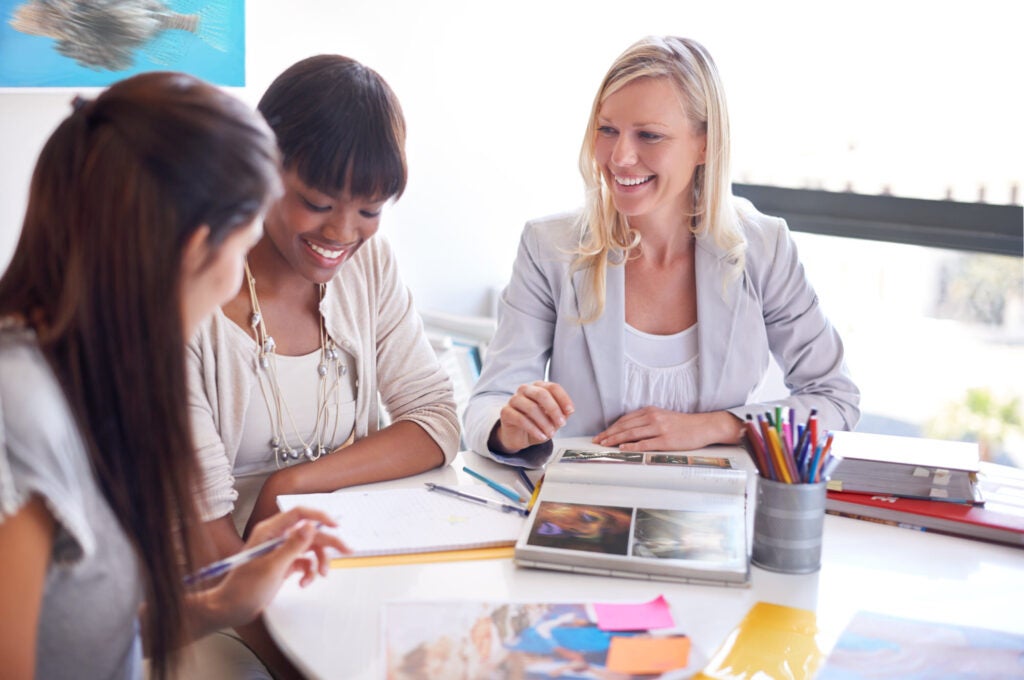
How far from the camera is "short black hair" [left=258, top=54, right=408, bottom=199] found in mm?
1323

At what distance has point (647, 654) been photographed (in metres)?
0.98

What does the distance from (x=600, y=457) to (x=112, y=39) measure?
5.04 ft

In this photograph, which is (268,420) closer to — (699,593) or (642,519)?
(642,519)

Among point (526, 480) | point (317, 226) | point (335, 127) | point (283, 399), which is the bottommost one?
point (526, 480)

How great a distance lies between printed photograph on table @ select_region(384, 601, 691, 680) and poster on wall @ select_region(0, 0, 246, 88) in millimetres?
1653

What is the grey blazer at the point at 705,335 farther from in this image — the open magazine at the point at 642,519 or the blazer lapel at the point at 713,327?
the open magazine at the point at 642,519

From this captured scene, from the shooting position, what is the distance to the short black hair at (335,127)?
132cm

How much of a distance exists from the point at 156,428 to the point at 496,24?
7.63 feet

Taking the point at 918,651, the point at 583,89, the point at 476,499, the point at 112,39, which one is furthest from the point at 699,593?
the point at 583,89

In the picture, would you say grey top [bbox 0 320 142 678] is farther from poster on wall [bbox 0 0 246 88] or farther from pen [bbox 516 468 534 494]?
poster on wall [bbox 0 0 246 88]

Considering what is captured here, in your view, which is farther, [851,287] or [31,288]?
[851,287]

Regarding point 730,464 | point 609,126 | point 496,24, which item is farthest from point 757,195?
point 730,464

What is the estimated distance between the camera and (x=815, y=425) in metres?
1.16

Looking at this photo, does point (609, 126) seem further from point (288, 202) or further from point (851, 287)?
point (851, 287)
